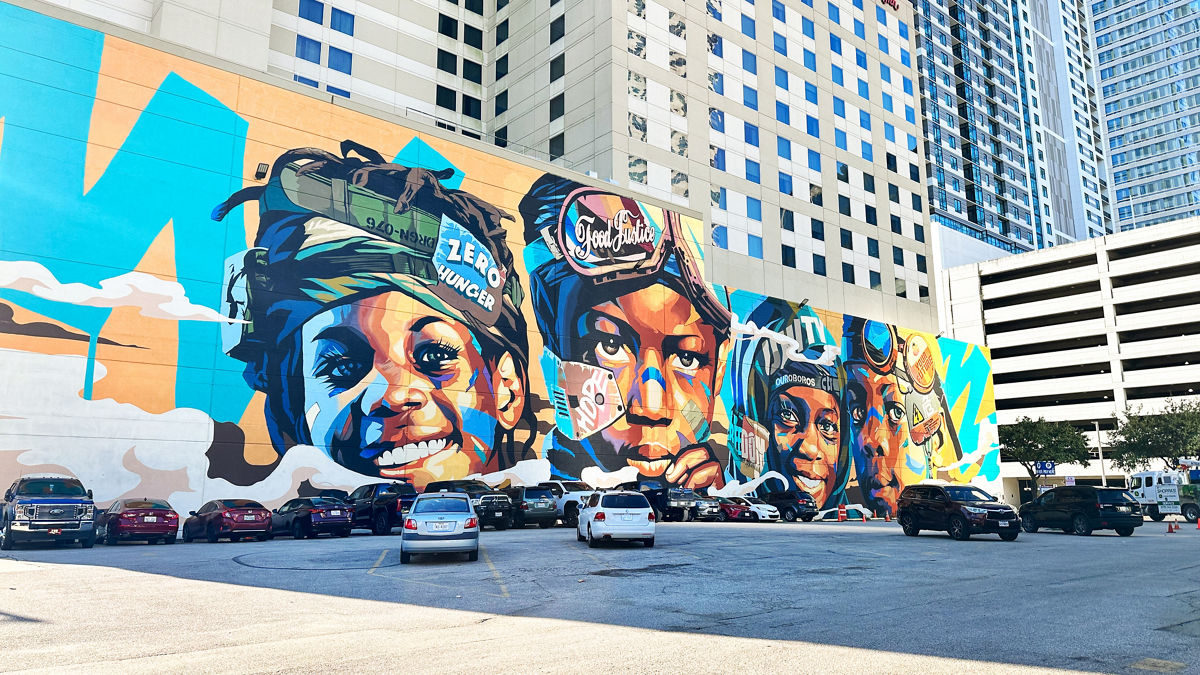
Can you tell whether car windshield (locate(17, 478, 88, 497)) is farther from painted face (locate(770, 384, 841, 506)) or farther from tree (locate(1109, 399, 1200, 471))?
tree (locate(1109, 399, 1200, 471))

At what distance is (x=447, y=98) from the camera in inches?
2250

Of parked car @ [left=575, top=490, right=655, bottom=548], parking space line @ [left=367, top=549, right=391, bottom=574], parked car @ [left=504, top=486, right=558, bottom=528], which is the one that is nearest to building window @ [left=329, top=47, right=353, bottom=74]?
parked car @ [left=504, top=486, right=558, bottom=528]

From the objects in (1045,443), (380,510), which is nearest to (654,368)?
(380,510)

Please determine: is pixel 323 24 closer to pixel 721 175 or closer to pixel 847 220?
pixel 721 175

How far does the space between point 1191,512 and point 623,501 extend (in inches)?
1586

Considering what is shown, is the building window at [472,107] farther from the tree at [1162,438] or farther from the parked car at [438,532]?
the tree at [1162,438]

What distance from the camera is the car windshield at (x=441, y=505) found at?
18.4 metres

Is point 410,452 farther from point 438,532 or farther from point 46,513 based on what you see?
point 438,532

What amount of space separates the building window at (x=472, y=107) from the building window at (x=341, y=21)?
1011 cm

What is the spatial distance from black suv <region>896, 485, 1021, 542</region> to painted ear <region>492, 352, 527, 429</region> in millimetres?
19398

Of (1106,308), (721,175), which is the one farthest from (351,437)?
(1106,308)

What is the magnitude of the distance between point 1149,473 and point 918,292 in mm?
28115

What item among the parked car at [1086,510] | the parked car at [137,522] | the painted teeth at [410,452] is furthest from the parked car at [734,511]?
the parked car at [137,522]

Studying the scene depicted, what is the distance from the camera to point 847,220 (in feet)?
220
